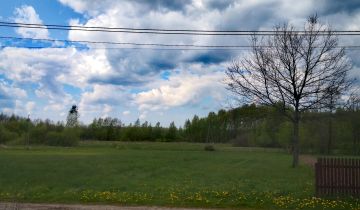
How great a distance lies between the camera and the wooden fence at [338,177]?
1723cm

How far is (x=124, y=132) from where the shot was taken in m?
169

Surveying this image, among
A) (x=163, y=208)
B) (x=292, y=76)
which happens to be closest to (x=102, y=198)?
(x=163, y=208)

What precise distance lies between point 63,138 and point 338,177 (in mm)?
125014

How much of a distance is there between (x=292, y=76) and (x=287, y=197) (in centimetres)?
1849

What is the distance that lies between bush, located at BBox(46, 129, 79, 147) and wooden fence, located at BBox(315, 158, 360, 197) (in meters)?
121

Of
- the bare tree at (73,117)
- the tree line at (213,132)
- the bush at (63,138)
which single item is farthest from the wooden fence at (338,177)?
the bare tree at (73,117)

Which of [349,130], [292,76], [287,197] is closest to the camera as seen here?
[287,197]

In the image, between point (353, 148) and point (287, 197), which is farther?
point (353, 148)

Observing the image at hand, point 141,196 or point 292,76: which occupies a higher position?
point 292,76

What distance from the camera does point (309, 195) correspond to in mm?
17391

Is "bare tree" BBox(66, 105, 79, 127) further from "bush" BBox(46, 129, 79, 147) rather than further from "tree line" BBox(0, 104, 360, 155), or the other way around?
"bush" BBox(46, 129, 79, 147)

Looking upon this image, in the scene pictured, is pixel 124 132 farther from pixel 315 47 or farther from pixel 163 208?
pixel 163 208

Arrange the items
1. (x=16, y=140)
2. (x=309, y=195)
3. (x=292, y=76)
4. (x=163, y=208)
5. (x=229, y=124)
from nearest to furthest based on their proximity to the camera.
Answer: (x=163, y=208) → (x=309, y=195) → (x=292, y=76) → (x=16, y=140) → (x=229, y=124)

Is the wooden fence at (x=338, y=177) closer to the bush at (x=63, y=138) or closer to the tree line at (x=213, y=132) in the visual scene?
the tree line at (x=213, y=132)
